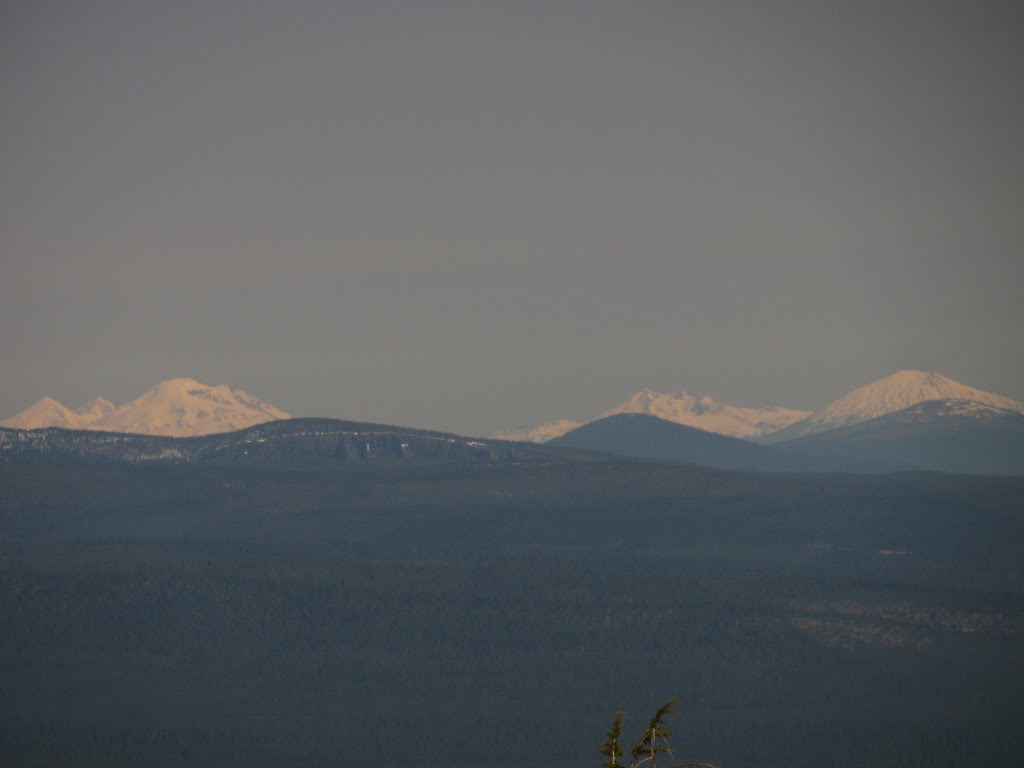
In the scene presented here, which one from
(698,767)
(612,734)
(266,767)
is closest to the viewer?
(612,734)

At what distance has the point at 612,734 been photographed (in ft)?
275

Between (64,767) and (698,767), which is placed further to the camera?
(64,767)

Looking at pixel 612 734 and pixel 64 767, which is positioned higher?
pixel 612 734

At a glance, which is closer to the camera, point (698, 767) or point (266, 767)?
point (698, 767)

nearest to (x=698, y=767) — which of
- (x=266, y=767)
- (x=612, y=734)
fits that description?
(x=612, y=734)

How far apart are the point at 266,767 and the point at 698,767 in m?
112

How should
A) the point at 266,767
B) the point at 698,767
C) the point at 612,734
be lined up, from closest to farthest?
1. the point at 612,734
2. the point at 698,767
3. the point at 266,767

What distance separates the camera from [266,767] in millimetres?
199375

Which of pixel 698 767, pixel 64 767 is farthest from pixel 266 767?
pixel 698 767

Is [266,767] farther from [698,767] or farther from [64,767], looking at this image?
[698,767]

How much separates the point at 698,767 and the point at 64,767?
385 ft

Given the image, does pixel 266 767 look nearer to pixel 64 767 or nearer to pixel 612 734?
pixel 64 767

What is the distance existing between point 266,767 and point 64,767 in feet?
54.8

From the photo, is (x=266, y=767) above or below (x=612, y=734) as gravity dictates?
below
